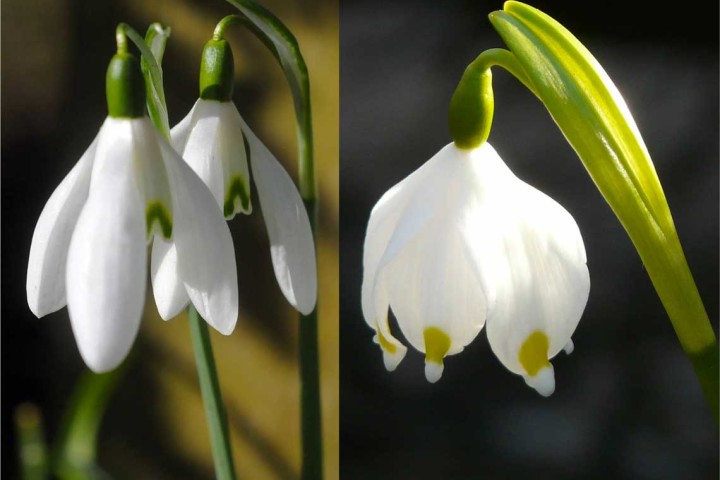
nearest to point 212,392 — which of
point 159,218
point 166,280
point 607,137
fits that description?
point 166,280

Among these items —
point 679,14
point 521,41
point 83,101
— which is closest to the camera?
point 521,41

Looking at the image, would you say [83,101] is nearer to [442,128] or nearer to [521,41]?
[442,128]

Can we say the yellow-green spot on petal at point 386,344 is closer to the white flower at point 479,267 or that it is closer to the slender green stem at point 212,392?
the white flower at point 479,267

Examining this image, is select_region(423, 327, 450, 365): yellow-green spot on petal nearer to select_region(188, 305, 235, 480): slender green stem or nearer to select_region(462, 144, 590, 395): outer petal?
select_region(462, 144, 590, 395): outer petal

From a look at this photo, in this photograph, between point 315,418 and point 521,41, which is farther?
point 315,418

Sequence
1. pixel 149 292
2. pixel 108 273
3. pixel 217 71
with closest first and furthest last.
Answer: pixel 108 273 → pixel 217 71 → pixel 149 292

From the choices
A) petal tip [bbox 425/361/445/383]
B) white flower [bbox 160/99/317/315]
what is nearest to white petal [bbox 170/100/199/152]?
white flower [bbox 160/99/317/315]

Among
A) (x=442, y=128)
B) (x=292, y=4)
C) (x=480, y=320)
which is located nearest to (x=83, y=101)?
(x=292, y=4)

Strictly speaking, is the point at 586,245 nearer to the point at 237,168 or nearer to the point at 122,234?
the point at 237,168
